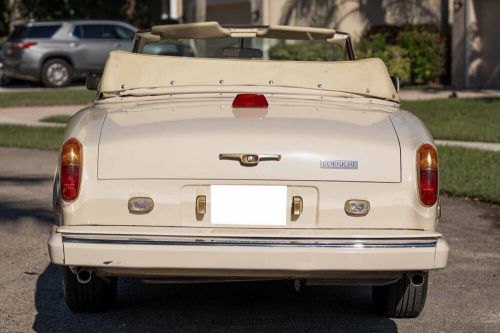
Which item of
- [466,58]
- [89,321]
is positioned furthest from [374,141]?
[466,58]

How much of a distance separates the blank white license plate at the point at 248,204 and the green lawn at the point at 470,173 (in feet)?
17.3

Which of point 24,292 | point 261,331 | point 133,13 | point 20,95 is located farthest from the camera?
point 133,13

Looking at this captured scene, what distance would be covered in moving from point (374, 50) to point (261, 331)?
20126 mm

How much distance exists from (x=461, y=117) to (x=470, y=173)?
585 centimetres

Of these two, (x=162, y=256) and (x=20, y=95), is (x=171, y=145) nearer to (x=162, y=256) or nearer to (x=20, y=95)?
(x=162, y=256)

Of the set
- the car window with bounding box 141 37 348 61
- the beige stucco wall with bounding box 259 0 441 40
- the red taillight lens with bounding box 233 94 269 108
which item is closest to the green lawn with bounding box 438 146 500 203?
the red taillight lens with bounding box 233 94 269 108

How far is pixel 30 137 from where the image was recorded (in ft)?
50.3

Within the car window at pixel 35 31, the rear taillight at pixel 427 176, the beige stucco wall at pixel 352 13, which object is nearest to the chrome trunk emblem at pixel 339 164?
the rear taillight at pixel 427 176

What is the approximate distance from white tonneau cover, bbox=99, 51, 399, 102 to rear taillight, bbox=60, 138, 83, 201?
1124 mm

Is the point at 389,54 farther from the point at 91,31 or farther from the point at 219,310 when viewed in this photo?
the point at 219,310

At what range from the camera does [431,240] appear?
16.7 ft

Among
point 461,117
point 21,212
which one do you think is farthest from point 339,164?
point 461,117

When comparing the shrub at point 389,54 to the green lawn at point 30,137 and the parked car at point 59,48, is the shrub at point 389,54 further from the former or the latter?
the green lawn at point 30,137

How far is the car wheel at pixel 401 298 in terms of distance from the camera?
18.9 ft
